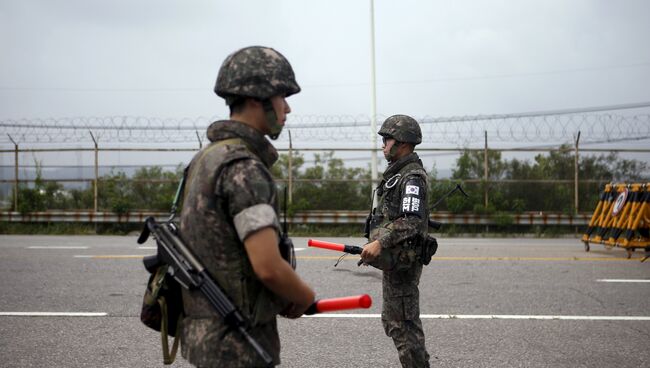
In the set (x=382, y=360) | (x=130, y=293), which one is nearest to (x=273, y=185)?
(x=382, y=360)

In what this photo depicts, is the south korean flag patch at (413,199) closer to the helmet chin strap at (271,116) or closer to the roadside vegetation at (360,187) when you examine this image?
the helmet chin strap at (271,116)

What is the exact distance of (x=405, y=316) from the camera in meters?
3.90

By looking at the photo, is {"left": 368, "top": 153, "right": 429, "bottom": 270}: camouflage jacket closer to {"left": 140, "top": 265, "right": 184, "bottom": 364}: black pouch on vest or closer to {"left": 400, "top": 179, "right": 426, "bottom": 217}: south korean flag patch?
{"left": 400, "top": 179, "right": 426, "bottom": 217}: south korean flag patch

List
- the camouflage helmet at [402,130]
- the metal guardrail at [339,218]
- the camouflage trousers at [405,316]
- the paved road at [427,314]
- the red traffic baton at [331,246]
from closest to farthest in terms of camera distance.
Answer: the red traffic baton at [331,246]
the camouflage trousers at [405,316]
the camouflage helmet at [402,130]
the paved road at [427,314]
the metal guardrail at [339,218]

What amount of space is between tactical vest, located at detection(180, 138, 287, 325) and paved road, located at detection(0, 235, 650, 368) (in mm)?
2755

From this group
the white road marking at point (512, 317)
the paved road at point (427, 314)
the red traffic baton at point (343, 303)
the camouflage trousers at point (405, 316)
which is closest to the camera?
the red traffic baton at point (343, 303)

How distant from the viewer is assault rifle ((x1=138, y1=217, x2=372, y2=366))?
2.16 m

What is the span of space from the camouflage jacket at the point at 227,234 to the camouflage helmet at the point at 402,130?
6.78ft

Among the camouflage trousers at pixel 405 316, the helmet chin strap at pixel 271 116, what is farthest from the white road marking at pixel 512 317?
the helmet chin strap at pixel 271 116

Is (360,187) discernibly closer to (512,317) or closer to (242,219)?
(512,317)

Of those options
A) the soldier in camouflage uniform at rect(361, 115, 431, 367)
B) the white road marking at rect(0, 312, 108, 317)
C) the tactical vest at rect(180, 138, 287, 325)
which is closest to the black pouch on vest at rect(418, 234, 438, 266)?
the soldier in camouflage uniform at rect(361, 115, 431, 367)

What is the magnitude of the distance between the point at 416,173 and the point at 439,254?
23.3ft

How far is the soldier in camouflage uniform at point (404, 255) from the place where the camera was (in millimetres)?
3881

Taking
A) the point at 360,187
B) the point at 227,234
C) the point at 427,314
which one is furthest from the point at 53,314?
the point at 360,187
